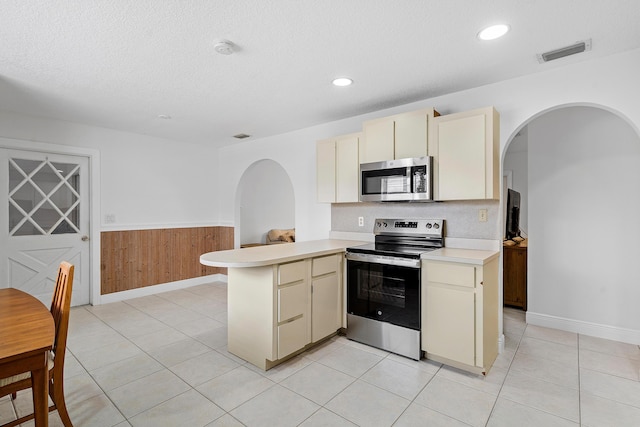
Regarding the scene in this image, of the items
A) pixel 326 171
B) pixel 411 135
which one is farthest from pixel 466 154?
pixel 326 171

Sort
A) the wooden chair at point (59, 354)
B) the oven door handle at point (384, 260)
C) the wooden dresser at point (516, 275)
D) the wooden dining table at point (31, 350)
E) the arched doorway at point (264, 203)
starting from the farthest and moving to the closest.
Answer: the arched doorway at point (264, 203)
the wooden dresser at point (516, 275)
the oven door handle at point (384, 260)
the wooden chair at point (59, 354)
the wooden dining table at point (31, 350)

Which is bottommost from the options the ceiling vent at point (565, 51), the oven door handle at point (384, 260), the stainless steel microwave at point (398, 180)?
the oven door handle at point (384, 260)

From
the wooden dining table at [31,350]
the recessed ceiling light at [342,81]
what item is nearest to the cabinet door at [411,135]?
the recessed ceiling light at [342,81]

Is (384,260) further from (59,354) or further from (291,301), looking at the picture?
(59,354)

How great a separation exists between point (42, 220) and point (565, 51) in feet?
18.0

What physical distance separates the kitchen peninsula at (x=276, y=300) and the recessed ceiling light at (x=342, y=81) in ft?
4.84

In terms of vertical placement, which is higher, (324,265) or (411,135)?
(411,135)

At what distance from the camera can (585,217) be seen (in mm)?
3195

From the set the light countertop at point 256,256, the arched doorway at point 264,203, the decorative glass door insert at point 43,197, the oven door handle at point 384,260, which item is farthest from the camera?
the arched doorway at point 264,203

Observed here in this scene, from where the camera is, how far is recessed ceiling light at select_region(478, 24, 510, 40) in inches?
78.1

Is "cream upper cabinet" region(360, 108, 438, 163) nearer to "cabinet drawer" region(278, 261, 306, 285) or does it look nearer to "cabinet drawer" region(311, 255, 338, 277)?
"cabinet drawer" region(311, 255, 338, 277)

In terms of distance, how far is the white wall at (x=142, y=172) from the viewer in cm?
394

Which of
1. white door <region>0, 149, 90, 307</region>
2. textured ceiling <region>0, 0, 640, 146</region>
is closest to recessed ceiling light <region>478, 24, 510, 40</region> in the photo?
textured ceiling <region>0, 0, 640, 146</region>

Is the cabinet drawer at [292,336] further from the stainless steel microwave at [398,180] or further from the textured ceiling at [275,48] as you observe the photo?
the textured ceiling at [275,48]
